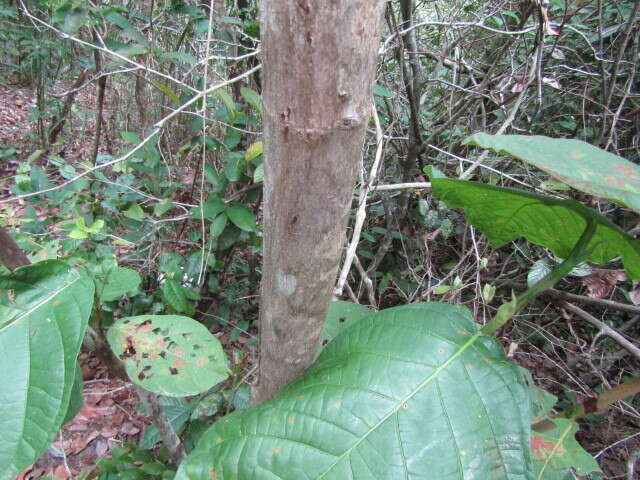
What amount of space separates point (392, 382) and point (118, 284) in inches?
25.5

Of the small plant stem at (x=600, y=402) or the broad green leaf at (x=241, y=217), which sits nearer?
the small plant stem at (x=600, y=402)

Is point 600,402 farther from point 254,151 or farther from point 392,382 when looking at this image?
point 254,151

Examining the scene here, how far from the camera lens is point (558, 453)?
69 cm

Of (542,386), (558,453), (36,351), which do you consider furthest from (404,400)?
(542,386)

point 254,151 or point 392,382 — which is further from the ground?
point 254,151

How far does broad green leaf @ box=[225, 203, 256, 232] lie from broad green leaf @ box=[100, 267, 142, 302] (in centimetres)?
83

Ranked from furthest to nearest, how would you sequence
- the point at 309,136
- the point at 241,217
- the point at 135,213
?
the point at 135,213, the point at 241,217, the point at 309,136

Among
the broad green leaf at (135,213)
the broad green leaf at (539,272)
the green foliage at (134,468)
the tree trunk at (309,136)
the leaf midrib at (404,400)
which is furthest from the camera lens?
the broad green leaf at (135,213)

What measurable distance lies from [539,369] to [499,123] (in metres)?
1.41

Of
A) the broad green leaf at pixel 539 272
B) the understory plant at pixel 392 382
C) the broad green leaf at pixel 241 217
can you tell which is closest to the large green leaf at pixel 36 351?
the understory plant at pixel 392 382

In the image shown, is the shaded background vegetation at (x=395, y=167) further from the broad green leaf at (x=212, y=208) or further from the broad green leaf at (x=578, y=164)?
the broad green leaf at (x=578, y=164)

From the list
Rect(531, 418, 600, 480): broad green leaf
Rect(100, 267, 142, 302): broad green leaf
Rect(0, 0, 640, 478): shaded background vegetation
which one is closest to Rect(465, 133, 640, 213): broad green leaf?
Rect(531, 418, 600, 480): broad green leaf

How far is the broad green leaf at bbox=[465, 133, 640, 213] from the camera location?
1.25 ft

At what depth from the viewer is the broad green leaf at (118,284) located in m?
0.81
